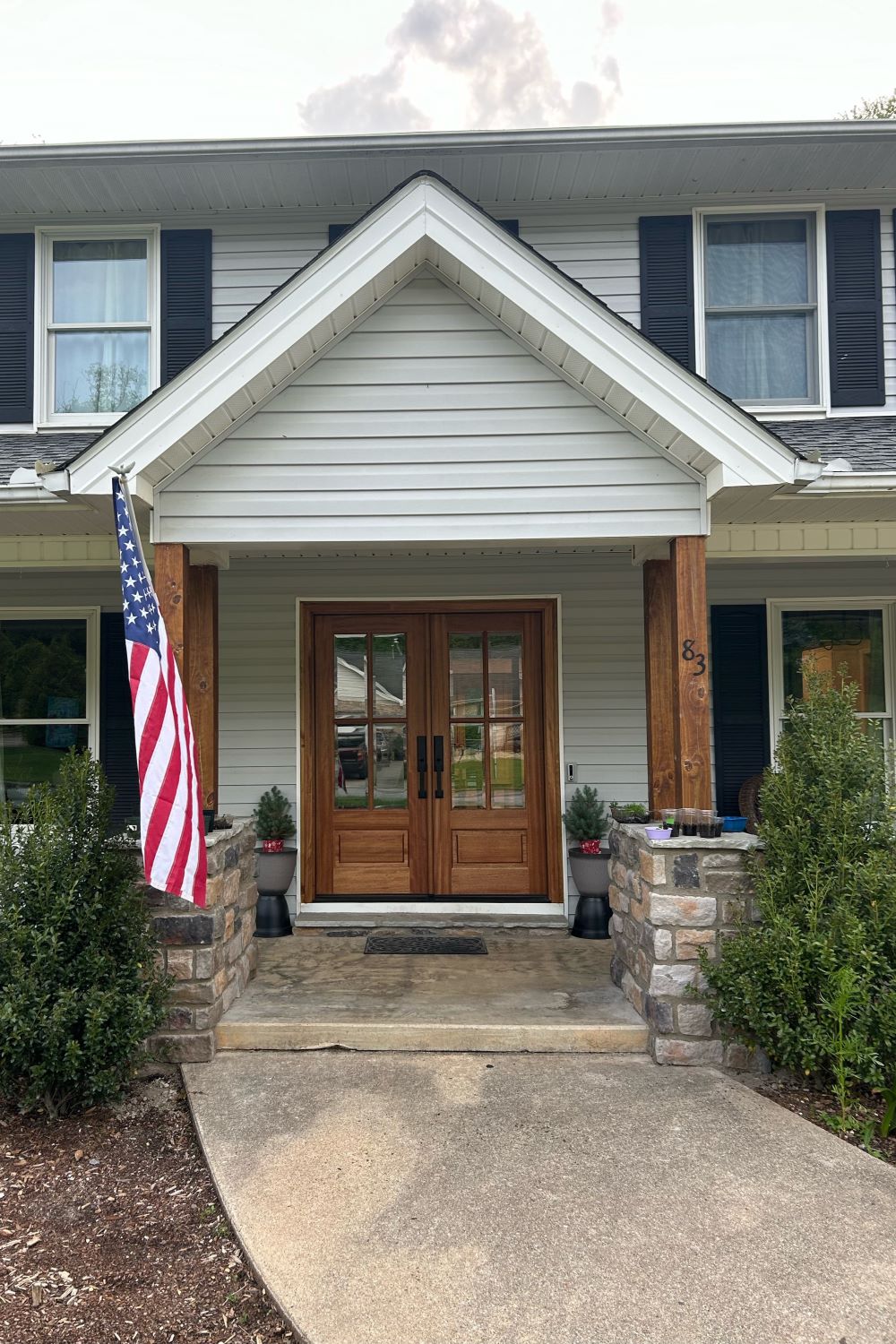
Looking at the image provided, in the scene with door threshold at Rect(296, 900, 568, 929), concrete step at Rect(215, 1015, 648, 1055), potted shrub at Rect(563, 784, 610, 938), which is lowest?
concrete step at Rect(215, 1015, 648, 1055)

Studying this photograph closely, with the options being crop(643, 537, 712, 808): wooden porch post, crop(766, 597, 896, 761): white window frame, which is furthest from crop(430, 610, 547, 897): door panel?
crop(643, 537, 712, 808): wooden porch post

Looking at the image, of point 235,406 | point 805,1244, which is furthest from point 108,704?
point 805,1244

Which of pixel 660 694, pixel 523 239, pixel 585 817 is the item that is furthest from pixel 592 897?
pixel 523 239

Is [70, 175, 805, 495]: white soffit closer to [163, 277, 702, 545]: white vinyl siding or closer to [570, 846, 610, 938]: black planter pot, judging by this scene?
[163, 277, 702, 545]: white vinyl siding

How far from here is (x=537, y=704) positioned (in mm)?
5887

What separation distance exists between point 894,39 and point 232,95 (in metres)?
12.5

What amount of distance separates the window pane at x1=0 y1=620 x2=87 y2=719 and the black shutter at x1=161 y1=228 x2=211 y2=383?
194 centimetres

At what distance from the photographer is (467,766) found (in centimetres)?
589

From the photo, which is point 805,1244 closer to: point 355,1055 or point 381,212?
point 355,1055

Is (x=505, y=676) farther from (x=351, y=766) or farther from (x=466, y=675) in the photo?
(x=351, y=766)

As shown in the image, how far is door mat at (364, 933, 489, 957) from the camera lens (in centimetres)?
493

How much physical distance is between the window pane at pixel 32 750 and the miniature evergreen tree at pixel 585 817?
11.3 feet

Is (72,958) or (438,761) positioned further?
(438,761)

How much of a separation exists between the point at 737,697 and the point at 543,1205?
3.88 metres
